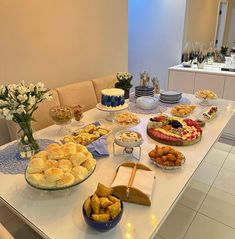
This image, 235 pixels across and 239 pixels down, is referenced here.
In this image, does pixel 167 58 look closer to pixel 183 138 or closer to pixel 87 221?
pixel 183 138

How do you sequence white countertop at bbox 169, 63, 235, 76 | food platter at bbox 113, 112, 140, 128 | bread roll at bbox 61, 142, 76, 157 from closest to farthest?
bread roll at bbox 61, 142, 76, 157 < food platter at bbox 113, 112, 140, 128 < white countertop at bbox 169, 63, 235, 76

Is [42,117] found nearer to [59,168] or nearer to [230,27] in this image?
[59,168]

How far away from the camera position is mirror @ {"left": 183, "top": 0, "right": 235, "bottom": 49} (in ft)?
10.7

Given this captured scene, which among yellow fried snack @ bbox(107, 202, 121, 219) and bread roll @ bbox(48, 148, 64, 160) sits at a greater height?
bread roll @ bbox(48, 148, 64, 160)

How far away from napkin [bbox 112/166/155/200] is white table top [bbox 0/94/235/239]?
4 centimetres

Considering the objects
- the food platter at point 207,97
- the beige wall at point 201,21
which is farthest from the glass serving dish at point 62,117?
the beige wall at point 201,21

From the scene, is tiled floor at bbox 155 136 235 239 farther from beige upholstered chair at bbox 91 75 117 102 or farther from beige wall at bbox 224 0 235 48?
beige wall at bbox 224 0 235 48

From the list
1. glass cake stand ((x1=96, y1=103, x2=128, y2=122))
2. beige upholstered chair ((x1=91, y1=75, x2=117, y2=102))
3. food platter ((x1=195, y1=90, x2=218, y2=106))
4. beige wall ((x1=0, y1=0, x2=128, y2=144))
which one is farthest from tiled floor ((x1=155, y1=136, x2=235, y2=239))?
beige wall ((x1=0, y1=0, x2=128, y2=144))

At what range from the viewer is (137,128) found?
154 centimetres

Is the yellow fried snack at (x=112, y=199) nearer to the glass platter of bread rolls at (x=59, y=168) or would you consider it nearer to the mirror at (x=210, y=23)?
the glass platter of bread rolls at (x=59, y=168)

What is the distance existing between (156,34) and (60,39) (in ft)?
7.08

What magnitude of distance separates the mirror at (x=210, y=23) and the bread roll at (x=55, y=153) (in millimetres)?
3224

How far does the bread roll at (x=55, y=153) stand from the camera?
3.10 ft

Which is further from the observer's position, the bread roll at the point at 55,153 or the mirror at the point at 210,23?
the mirror at the point at 210,23
